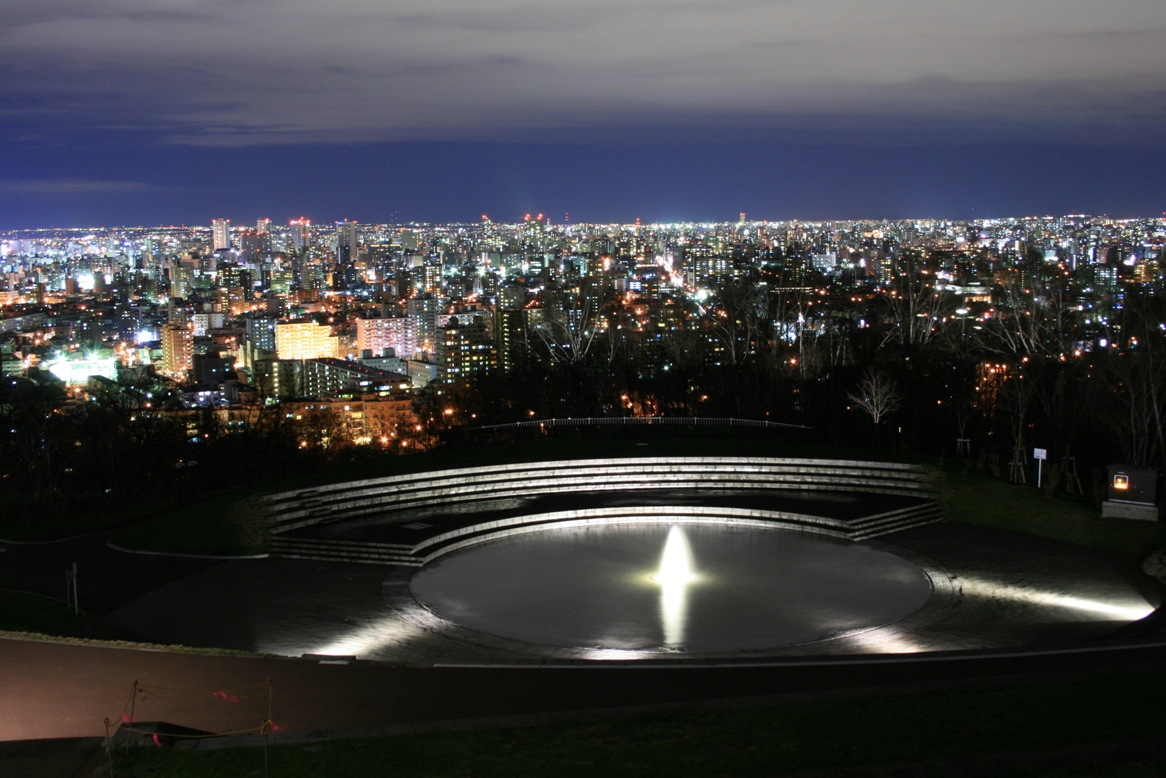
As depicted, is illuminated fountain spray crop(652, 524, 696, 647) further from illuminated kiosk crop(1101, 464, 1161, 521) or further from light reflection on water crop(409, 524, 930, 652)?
illuminated kiosk crop(1101, 464, 1161, 521)

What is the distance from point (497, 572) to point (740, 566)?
329cm

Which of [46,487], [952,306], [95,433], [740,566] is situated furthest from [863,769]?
[952,306]

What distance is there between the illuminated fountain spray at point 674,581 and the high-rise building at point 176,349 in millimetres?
80772

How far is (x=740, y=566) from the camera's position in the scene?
13406 millimetres

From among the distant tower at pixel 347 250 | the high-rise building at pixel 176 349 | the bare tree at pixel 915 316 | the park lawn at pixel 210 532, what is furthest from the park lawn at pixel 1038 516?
the distant tower at pixel 347 250

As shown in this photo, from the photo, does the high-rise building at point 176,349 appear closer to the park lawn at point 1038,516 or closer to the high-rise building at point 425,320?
the high-rise building at point 425,320

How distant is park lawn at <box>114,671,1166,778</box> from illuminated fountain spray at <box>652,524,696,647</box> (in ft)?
10.3

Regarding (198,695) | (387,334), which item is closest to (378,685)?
(198,695)

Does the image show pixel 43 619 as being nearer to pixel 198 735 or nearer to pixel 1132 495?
pixel 198 735

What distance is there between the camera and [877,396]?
857 inches

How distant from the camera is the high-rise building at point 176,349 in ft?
290

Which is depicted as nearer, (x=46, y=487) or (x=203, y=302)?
(x=46, y=487)

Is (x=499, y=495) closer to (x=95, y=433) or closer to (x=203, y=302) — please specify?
(x=95, y=433)

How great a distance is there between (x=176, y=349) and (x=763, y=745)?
91554 millimetres
